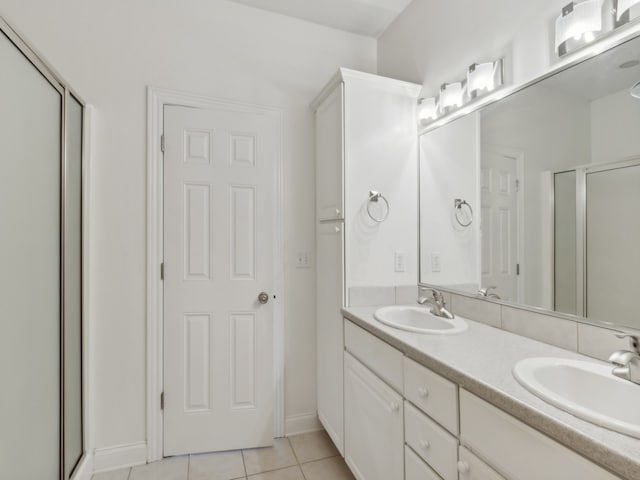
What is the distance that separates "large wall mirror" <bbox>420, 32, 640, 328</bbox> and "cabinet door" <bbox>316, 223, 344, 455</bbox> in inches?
22.8

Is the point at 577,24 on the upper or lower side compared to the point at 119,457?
upper

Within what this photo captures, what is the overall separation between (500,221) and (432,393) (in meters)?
0.87

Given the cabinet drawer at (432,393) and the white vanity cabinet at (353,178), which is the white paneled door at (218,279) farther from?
the cabinet drawer at (432,393)

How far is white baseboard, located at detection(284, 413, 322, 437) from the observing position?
212 centimetres

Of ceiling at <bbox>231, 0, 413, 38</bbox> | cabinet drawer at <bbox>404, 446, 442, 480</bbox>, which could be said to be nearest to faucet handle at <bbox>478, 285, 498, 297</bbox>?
cabinet drawer at <bbox>404, 446, 442, 480</bbox>

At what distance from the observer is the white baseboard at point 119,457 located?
1.79 metres

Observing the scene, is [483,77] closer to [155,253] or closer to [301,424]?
[155,253]

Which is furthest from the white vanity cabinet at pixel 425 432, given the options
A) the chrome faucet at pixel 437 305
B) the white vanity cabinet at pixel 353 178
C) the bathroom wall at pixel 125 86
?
the bathroom wall at pixel 125 86

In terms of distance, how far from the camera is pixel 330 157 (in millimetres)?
1953

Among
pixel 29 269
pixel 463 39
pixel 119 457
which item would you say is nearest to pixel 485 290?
pixel 463 39

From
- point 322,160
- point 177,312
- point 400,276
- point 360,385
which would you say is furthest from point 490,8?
point 177,312

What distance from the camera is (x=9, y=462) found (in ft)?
3.53

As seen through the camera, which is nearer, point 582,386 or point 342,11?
point 582,386

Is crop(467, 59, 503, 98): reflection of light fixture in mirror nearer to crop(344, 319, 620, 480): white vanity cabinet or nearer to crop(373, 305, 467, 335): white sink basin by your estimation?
crop(373, 305, 467, 335): white sink basin
